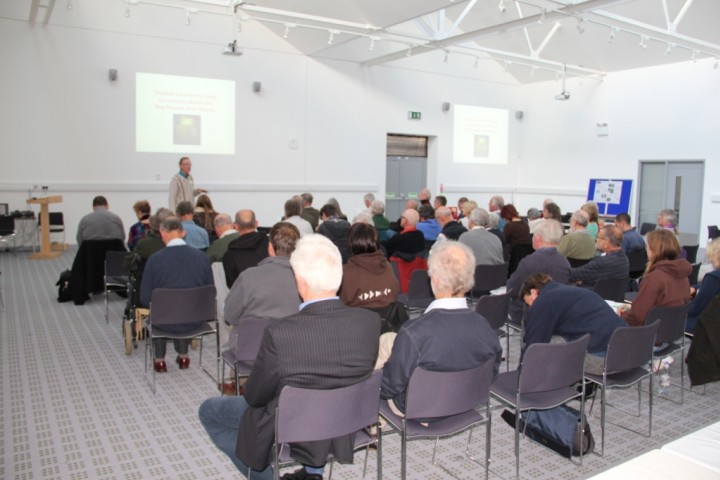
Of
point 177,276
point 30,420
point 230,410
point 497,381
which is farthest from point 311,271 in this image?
point 30,420

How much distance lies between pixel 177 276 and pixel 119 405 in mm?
936

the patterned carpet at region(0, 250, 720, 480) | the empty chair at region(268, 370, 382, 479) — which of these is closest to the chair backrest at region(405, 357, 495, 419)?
the empty chair at region(268, 370, 382, 479)

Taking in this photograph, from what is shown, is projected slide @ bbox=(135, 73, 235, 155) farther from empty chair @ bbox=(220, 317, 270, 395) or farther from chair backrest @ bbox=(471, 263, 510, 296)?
empty chair @ bbox=(220, 317, 270, 395)

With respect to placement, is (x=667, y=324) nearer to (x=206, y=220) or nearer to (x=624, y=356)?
(x=624, y=356)

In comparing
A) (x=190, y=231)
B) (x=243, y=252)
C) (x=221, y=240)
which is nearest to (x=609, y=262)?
(x=243, y=252)

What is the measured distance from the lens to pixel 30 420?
140 inches

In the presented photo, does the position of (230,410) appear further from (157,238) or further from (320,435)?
(157,238)

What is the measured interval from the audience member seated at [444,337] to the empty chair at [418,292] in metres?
2.39

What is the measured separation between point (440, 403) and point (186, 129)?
9579mm

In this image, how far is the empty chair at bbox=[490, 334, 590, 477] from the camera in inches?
110

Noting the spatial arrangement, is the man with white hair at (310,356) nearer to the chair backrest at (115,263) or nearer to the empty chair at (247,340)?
the empty chair at (247,340)

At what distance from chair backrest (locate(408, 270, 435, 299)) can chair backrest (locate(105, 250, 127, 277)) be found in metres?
2.92

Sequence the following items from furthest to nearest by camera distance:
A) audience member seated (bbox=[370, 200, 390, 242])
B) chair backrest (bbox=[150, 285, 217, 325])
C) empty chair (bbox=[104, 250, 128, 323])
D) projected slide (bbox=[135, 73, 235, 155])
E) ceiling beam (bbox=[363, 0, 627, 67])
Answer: projected slide (bbox=[135, 73, 235, 155]), ceiling beam (bbox=[363, 0, 627, 67]), audience member seated (bbox=[370, 200, 390, 242]), empty chair (bbox=[104, 250, 128, 323]), chair backrest (bbox=[150, 285, 217, 325])

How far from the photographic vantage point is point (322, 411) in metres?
2.20
